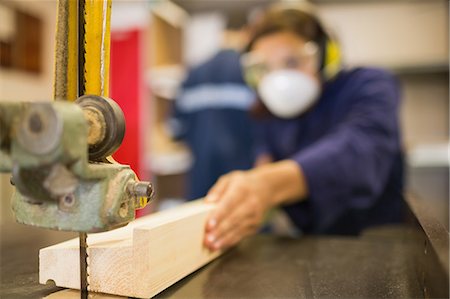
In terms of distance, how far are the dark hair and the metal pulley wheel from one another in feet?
3.24

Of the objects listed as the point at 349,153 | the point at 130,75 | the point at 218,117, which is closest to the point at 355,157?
the point at 349,153

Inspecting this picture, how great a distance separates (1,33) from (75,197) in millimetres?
2153

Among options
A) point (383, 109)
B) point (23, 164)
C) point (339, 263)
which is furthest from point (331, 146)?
point (23, 164)

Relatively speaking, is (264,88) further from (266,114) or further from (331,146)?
(331,146)

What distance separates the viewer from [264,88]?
1350 mm

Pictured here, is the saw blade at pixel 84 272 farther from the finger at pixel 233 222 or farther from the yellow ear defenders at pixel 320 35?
the yellow ear defenders at pixel 320 35

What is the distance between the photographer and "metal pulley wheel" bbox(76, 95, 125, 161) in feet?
1.43

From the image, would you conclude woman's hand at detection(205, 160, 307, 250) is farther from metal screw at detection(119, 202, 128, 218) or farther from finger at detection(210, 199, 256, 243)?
metal screw at detection(119, 202, 128, 218)

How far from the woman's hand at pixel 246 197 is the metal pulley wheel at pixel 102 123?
33cm

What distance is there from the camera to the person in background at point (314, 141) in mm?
913

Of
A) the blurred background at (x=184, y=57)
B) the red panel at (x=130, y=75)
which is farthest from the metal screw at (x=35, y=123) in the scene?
the red panel at (x=130, y=75)

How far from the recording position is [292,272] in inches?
26.0

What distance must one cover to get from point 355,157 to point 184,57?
2.77 meters

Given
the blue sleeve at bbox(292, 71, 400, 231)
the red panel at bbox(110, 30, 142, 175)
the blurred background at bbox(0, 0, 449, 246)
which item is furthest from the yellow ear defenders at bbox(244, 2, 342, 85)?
the red panel at bbox(110, 30, 142, 175)
